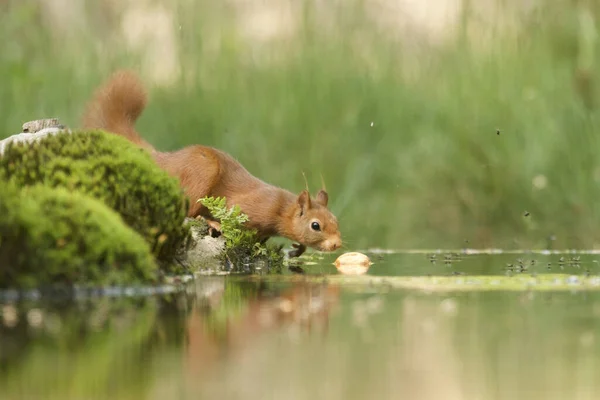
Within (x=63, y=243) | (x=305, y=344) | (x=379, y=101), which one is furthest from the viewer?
(x=379, y=101)

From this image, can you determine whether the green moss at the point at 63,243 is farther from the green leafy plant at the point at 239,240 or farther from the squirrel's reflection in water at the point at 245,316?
the green leafy plant at the point at 239,240

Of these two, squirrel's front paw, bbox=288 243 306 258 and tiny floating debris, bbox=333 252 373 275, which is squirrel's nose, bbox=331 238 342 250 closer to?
tiny floating debris, bbox=333 252 373 275

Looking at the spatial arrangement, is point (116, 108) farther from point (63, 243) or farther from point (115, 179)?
point (63, 243)

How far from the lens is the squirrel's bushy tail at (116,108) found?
13039 millimetres

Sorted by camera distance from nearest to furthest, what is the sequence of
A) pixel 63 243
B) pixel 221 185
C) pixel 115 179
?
1. pixel 63 243
2. pixel 115 179
3. pixel 221 185

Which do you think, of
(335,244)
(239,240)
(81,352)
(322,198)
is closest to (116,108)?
(239,240)

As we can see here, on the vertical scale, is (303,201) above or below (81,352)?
above

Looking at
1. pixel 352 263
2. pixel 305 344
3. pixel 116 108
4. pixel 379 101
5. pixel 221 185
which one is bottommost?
pixel 305 344

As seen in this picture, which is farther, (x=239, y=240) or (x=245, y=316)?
(x=239, y=240)

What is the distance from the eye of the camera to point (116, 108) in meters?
13.1

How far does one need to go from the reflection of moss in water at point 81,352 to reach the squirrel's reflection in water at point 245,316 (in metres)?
0.29

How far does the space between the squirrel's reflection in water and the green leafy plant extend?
1.90 m

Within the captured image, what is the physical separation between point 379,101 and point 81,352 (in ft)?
35.6

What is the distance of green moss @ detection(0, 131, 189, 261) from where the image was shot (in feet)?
31.9
